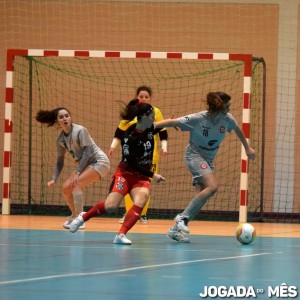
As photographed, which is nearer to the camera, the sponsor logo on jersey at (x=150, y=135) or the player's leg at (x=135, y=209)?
the player's leg at (x=135, y=209)

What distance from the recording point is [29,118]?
55.7 ft

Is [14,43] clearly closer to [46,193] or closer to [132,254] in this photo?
[46,193]

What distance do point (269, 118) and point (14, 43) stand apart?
508 centimetres

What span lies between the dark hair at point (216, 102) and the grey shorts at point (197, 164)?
558 millimetres

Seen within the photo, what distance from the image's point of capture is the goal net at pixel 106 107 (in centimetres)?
1702

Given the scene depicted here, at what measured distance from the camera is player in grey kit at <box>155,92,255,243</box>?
35.5 ft

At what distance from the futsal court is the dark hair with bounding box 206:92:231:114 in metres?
1.58

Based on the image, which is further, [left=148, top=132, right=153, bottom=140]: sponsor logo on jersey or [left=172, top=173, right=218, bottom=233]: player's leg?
[left=172, top=173, right=218, bottom=233]: player's leg

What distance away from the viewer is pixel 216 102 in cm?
1085

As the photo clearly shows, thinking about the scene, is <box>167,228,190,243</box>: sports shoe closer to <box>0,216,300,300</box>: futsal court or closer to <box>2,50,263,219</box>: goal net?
<box>0,216,300,300</box>: futsal court

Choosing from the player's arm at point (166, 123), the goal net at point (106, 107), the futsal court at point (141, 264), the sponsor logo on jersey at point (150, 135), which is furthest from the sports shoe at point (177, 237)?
the goal net at point (106, 107)

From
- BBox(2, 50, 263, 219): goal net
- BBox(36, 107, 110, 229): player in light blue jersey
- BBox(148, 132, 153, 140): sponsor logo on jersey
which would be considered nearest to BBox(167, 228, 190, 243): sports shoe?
BBox(148, 132, 153, 140): sponsor logo on jersey

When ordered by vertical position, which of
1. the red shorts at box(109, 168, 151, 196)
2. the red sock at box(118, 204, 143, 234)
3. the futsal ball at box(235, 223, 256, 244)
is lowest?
the futsal ball at box(235, 223, 256, 244)

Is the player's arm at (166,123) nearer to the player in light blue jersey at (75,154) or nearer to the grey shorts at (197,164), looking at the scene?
the grey shorts at (197,164)
